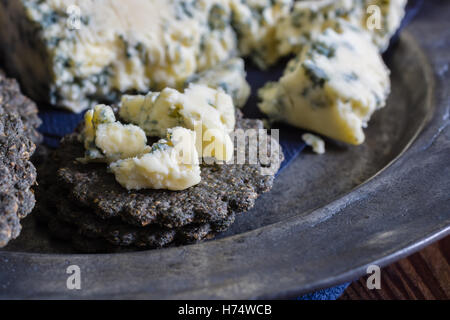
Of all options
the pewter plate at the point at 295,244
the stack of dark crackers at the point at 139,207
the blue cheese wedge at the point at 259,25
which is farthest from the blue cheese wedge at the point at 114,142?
the blue cheese wedge at the point at 259,25

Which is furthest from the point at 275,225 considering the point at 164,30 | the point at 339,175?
the point at 164,30

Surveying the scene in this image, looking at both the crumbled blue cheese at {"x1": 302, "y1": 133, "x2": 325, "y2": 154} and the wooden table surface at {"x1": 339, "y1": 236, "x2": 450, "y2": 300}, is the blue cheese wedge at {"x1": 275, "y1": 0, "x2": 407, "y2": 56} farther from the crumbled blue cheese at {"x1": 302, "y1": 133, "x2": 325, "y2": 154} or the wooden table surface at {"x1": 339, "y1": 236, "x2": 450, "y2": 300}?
the wooden table surface at {"x1": 339, "y1": 236, "x2": 450, "y2": 300}

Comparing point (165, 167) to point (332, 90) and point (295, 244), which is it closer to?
point (295, 244)

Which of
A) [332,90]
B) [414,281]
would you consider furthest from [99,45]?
[414,281]

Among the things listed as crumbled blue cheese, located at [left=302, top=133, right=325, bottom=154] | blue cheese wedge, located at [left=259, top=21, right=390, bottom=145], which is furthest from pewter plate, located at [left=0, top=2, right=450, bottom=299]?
blue cheese wedge, located at [left=259, top=21, right=390, bottom=145]

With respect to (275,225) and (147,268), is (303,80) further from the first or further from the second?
(147,268)
